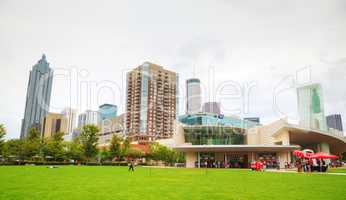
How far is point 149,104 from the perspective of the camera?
458 feet

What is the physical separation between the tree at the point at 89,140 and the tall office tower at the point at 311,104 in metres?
94.8

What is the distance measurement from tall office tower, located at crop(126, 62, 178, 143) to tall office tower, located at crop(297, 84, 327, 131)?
6321cm

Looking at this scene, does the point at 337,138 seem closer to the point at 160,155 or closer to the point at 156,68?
the point at 160,155

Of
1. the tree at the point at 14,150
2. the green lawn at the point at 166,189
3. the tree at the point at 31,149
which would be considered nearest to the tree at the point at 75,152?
the tree at the point at 31,149

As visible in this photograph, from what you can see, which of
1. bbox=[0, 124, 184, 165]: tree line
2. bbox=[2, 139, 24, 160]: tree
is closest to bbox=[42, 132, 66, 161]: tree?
bbox=[0, 124, 184, 165]: tree line

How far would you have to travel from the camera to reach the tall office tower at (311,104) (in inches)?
4825

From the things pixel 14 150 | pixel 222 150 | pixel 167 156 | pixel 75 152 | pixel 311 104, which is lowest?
pixel 167 156

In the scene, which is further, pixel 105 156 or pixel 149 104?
pixel 149 104

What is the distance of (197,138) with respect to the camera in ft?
229

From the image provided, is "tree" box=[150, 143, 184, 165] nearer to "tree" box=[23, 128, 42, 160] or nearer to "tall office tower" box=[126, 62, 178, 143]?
"tree" box=[23, 128, 42, 160]

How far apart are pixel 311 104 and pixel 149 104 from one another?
250 feet

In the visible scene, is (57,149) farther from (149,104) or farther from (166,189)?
(149,104)

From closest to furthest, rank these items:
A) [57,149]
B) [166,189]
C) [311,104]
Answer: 1. [166,189]
2. [57,149]
3. [311,104]

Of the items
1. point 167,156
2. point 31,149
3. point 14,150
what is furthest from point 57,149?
point 167,156
